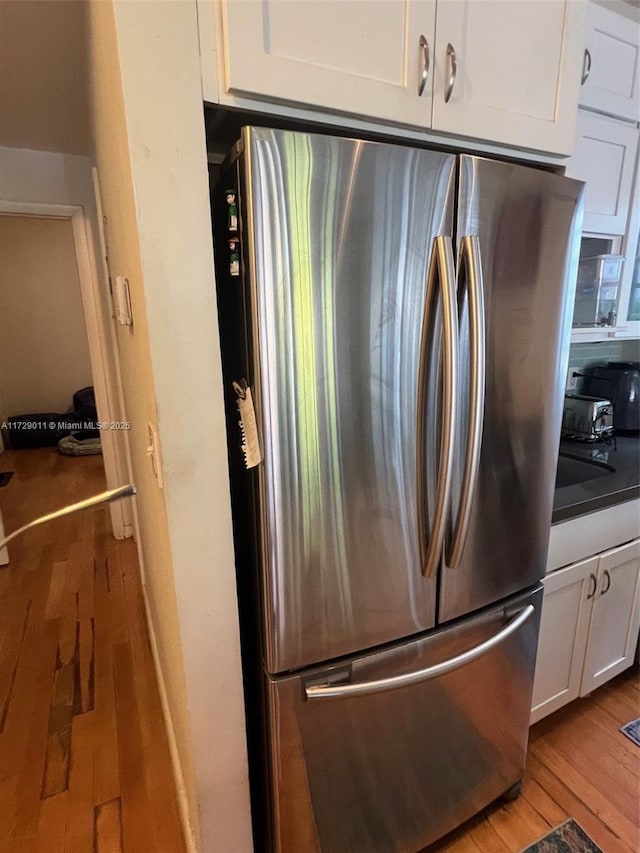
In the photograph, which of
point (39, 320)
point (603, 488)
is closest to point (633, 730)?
point (603, 488)

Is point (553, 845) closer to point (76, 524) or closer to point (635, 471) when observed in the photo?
point (635, 471)

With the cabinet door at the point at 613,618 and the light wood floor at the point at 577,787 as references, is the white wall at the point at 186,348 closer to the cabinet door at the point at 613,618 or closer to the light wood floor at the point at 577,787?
the light wood floor at the point at 577,787

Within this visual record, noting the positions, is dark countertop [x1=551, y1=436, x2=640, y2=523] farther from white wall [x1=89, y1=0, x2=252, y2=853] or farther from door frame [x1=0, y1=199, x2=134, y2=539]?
door frame [x1=0, y1=199, x2=134, y2=539]

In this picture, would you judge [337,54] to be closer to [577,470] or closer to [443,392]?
[443,392]

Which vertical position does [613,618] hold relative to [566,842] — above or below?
above

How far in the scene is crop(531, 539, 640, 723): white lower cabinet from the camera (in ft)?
4.83

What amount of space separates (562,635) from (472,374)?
1075 millimetres

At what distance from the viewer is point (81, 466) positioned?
4480mm

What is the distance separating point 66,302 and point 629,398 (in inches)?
217

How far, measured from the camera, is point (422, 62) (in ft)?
2.94

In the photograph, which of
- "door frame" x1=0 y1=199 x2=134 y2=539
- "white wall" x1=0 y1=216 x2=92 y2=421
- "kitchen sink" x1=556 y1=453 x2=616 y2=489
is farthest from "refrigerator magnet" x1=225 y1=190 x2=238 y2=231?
"white wall" x1=0 y1=216 x2=92 y2=421

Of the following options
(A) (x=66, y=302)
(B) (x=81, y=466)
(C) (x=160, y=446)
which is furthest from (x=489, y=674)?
(A) (x=66, y=302)

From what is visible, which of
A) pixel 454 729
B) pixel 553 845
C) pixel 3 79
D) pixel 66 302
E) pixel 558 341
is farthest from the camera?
pixel 66 302

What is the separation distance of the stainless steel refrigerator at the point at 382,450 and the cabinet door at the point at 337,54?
113mm
